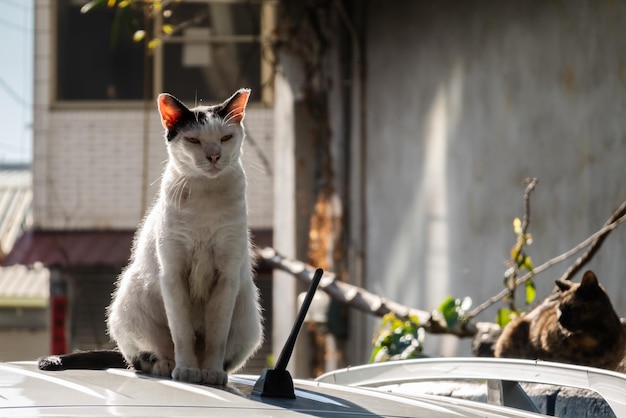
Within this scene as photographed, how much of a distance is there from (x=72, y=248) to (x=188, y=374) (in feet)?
38.1

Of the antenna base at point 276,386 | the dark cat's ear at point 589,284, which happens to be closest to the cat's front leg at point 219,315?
the antenna base at point 276,386

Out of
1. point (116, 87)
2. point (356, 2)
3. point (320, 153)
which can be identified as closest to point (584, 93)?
point (356, 2)

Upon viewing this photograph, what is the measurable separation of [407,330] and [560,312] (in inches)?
80.8

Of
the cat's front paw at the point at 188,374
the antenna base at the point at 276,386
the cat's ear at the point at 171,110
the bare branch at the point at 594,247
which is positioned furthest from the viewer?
the bare branch at the point at 594,247

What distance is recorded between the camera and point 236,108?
12.5 feet

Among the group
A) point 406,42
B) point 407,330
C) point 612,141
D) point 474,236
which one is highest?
point 406,42

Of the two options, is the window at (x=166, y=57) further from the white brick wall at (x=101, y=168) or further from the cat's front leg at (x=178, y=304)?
the cat's front leg at (x=178, y=304)

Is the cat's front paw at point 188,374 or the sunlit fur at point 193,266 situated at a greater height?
the sunlit fur at point 193,266

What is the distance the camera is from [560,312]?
4.43 metres

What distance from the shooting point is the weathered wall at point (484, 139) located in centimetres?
568

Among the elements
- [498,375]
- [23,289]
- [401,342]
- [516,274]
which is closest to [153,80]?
[23,289]

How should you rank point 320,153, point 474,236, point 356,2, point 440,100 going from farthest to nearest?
point 320,153 → point 356,2 → point 440,100 → point 474,236

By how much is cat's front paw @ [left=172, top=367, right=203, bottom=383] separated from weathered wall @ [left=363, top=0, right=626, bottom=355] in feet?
9.07

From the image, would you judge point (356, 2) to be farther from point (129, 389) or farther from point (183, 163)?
point (129, 389)
